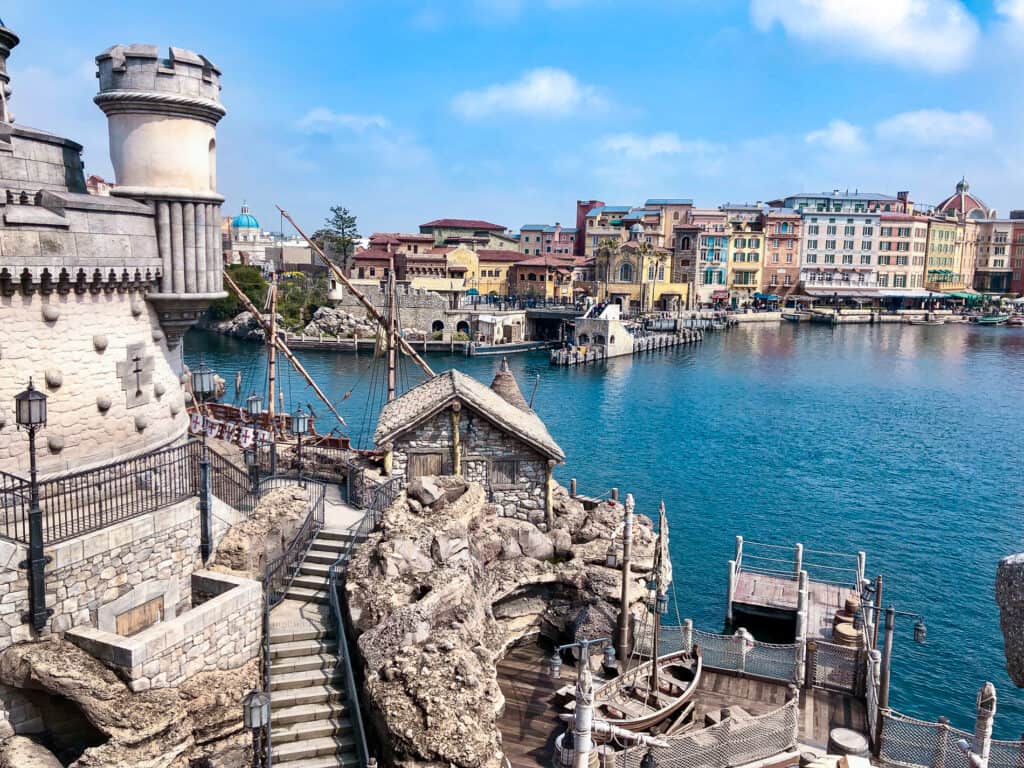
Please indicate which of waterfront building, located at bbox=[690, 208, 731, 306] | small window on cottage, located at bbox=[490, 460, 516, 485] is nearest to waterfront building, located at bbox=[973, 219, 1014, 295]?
waterfront building, located at bbox=[690, 208, 731, 306]

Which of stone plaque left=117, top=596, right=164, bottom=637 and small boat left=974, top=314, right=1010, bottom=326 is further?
small boat left=974, top=314, right=1010, bottom=326

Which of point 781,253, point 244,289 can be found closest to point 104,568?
point 244,289

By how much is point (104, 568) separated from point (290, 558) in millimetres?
4633

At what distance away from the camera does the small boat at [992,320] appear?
144938mm

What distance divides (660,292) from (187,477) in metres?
122

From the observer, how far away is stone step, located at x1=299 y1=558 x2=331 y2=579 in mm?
18391

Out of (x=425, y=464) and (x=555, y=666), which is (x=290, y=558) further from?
(x=555, y=666)

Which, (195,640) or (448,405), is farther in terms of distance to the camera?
(448,405)

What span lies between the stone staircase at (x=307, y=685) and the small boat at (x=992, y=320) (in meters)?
155

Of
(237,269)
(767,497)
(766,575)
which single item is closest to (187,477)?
(766,575)

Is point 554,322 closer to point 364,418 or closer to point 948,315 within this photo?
point 364,418

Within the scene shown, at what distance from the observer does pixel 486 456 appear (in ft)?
76.8

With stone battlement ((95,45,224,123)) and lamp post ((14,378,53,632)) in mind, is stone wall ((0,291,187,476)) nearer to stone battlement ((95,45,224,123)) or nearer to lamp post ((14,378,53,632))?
lamp post ((14,378,53,632))

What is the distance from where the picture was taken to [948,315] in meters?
150
